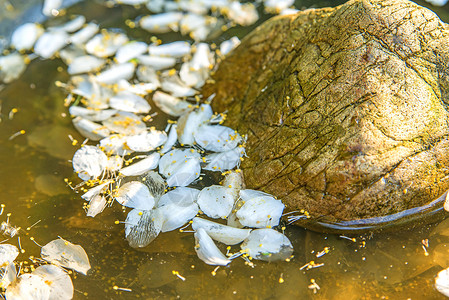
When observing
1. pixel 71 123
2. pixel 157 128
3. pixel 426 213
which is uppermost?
pixel 426 213

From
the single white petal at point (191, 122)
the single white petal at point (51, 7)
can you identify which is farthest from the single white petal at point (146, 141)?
the single white petal at point (51, 7)

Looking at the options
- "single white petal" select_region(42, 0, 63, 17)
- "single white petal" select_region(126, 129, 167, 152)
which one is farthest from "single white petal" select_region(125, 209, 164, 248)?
"single white petal" select_region(42, 0, 63, 17)

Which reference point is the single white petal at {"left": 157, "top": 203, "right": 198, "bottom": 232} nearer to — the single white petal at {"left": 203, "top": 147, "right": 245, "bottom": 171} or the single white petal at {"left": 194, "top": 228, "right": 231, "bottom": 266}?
the single white petal at {"left": 194, "top": 228, "right": 231, "bottom": 266}

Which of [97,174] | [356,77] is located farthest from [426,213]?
[97,174]

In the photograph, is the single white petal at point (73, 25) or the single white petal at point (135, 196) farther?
the single white petal at point (73, 25)

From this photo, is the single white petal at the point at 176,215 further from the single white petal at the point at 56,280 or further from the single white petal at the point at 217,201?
the single white petal at the point at 56,280

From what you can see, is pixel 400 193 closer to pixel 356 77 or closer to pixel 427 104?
pixel 427 104
